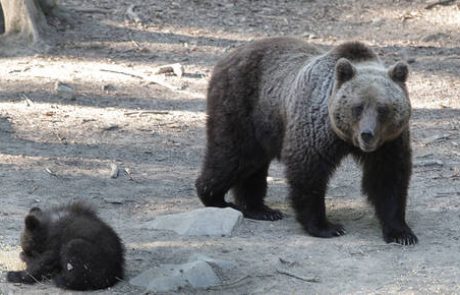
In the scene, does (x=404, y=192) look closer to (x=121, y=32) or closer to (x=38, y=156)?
(x=38, y=156)

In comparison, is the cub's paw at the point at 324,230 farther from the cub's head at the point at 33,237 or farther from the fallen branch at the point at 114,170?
the fallen branch at the point at 114,170

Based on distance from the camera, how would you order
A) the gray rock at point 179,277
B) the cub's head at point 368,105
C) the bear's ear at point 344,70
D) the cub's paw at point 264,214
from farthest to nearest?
the cub's paw at point 264,214 < the bear's ear at point 344,70 < the cub's head at point 368,105 < the gray rock at point 179,277

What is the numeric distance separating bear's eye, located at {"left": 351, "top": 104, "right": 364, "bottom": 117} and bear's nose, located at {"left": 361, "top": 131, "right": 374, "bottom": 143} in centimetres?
26

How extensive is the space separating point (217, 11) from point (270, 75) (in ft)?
25.3

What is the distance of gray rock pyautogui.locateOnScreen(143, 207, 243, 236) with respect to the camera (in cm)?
951

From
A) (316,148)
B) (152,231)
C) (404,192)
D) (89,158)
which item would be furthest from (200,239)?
(89,158)

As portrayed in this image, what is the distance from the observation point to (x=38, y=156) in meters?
12.1

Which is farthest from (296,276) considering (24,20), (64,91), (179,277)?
(24,20)

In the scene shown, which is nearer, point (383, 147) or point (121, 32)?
point (383, 147)

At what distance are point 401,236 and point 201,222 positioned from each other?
6.55ft

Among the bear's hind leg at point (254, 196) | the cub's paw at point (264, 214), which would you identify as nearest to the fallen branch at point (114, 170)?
the bear's hind leg at point (254, 196)

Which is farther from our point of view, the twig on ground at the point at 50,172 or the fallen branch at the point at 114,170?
the fallen branch at the point at 114,170

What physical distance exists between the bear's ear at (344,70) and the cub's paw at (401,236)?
156cm

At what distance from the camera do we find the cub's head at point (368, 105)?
8.81 metres
